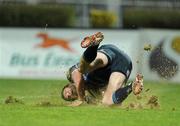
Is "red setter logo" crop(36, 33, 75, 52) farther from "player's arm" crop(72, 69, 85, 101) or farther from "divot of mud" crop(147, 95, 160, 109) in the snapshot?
"divot of mud" crop(147, 95, 160, 109)

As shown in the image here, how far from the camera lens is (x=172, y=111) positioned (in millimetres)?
13086

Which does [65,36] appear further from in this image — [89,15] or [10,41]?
[89,15]

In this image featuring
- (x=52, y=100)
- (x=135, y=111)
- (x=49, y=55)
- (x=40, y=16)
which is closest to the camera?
(x=135, y=111)

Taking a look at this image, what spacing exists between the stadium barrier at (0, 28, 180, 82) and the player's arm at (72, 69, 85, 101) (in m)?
12.5

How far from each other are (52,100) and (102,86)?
1019 millimetres

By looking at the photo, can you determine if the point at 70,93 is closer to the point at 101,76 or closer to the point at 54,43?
the point at 101,76

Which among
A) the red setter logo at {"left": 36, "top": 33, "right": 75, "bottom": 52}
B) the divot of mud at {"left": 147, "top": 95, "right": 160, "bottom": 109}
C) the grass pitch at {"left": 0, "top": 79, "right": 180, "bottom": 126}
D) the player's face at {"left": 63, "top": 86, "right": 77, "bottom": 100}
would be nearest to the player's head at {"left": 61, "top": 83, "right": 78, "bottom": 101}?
the player's face at {"left": 63, "top": 86, "right": 77, "bottom": 100}

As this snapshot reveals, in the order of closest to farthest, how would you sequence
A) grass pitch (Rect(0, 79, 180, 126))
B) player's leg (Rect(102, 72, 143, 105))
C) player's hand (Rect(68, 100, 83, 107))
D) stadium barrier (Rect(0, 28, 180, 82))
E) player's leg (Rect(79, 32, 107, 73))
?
1. grass pitch (Rect(0, 79, 180, 126))
2. player's leg (Rect(79, 32, 107, 73))
3. player's leg (Rect(102, 72, 143, 105))
4. player's hand (Rect(68, 100, 83, 107))
5. stadium barrier (Rect(0, 28, 180, 82))

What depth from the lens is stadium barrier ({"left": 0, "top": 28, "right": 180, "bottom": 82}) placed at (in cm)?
2744

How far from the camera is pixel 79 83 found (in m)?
14.1

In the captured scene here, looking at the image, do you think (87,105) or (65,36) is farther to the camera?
(65,36)

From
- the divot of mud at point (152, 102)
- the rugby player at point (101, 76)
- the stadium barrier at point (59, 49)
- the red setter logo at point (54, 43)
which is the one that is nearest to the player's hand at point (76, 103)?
the rugby player at point (101, 76)

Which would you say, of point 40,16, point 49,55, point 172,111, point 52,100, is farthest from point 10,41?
point 172,111

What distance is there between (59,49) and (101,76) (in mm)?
13471
